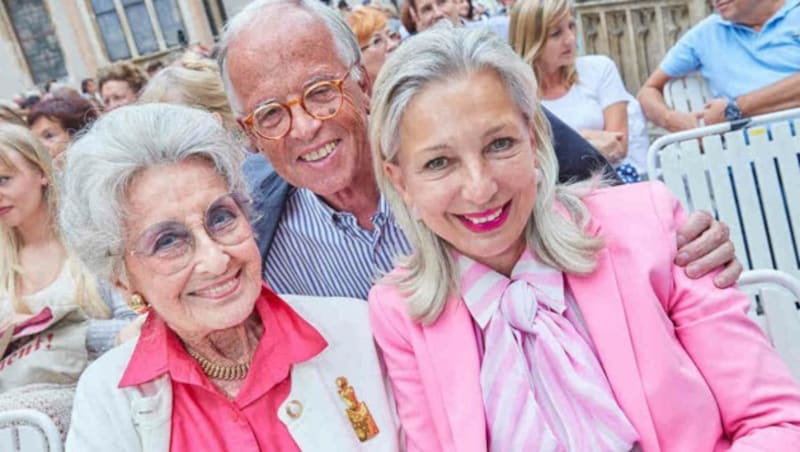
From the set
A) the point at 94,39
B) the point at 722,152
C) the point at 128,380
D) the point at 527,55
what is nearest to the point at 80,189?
the point at 128,380

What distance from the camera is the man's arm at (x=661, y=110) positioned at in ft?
11.6

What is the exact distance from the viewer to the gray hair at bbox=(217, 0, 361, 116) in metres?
1.79

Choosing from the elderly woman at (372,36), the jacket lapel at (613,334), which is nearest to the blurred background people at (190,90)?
the elderly woman at (372,36)

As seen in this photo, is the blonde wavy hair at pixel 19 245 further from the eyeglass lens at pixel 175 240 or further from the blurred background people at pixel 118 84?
the blurred background people at pixel 118 84

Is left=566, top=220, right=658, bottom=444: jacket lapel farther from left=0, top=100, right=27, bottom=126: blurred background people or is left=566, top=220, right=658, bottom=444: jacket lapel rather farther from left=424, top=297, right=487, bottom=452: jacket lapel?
left=0, top=100, right=27, bottom=126: blurred background people

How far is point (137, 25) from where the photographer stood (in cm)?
1788

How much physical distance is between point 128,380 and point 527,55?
8.30 feet

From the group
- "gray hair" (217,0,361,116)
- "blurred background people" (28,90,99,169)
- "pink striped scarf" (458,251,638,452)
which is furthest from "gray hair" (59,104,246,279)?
"blurred background people" (28,90,99,169)

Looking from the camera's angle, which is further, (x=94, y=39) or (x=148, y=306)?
(x=94, y=39)

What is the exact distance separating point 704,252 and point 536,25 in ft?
7.12

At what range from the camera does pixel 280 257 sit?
2012mm

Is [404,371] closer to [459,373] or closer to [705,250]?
[459,373]

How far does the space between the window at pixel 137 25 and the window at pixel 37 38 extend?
119 cm

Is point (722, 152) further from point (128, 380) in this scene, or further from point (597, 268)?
point (128, 380)
